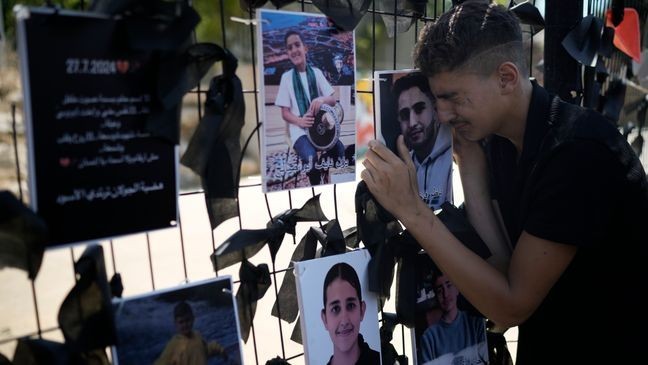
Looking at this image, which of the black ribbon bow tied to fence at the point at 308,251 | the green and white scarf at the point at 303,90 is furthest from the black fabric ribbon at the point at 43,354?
the green and white scarf at the point at 303,90

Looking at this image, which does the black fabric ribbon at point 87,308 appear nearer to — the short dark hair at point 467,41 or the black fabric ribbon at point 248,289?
the black fabric ribbon at point 248,289

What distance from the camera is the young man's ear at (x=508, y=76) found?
3.24ft

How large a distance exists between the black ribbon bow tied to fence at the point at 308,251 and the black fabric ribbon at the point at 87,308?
0.99 feet

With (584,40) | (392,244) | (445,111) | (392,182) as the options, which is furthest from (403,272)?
(584,40)

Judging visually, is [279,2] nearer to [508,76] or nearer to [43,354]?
[508,76]

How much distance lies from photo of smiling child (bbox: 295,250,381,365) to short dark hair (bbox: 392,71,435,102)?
27 cm

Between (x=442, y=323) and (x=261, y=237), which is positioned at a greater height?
(x=261, y=237)

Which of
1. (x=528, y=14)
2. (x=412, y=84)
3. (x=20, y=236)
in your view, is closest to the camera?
(x=20, y=236)

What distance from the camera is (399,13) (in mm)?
1075

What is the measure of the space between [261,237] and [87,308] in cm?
24

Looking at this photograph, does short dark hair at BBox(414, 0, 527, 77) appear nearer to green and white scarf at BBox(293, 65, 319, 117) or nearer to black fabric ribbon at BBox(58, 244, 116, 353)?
green and white scarf at BBox(293, 65, 319, 117)

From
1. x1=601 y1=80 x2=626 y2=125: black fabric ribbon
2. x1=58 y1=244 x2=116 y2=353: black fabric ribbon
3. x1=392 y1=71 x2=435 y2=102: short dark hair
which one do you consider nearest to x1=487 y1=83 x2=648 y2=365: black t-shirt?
x1=392 y1=71 x2=435 y2=102: short dark hair

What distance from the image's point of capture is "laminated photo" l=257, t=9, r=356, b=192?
0.81 meters

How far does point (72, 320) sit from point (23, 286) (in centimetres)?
282
